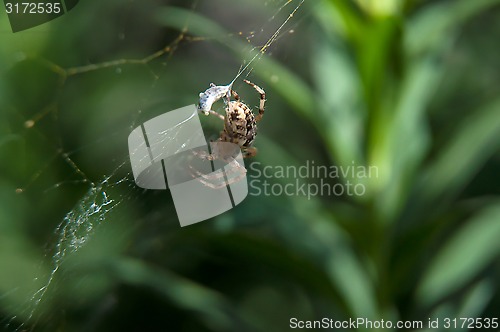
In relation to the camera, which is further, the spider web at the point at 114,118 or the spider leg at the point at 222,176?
the spider leg at the point at 222,176

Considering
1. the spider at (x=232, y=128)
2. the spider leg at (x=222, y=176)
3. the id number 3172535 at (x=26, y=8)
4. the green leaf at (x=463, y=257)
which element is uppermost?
the id number 3172535 at (x=26, y=8)

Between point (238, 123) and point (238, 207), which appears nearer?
point (238, 123)

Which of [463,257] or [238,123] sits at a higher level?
[238,123]

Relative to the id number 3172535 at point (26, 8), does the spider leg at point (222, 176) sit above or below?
below

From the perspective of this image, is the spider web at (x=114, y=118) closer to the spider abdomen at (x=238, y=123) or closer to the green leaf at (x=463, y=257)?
the spider abdomen at (x=238, y=123)

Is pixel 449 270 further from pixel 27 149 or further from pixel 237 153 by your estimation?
pixel 27 149

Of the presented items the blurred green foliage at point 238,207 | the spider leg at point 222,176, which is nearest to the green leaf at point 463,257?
the blurred green foliage at point 238,207

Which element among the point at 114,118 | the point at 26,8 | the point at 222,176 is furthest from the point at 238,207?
the point at 26,8

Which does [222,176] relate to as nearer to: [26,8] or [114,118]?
[114,118]
